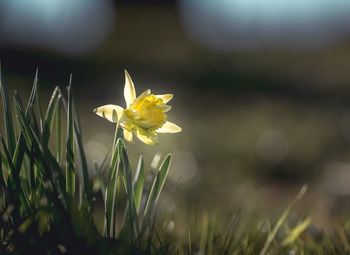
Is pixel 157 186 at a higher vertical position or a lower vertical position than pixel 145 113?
lower

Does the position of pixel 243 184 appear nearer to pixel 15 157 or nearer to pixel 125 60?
pixel 15 157

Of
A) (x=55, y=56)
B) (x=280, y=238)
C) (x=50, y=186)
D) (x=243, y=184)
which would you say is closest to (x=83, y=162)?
(x=50, y=186)

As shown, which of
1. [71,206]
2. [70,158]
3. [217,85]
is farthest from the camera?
[217,85]

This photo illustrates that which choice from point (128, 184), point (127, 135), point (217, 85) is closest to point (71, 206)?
point (128, 184)

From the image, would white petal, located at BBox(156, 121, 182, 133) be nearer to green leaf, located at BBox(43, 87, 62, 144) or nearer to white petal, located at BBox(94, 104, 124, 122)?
white petal, located at BBox(94, 104, 124, 122)

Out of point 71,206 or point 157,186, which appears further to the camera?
point 157,186

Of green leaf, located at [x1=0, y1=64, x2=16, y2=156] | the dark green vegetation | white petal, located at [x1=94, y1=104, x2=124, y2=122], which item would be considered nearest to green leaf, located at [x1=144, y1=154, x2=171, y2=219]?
the dark green vegetation

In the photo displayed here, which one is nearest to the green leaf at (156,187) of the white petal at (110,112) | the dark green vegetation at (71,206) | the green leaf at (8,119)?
the dark green vegetation at (71,206)

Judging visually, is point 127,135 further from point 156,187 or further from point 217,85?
point 217,85
